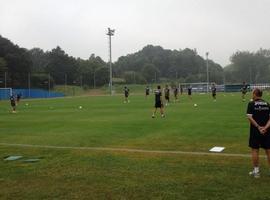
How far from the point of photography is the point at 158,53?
173m

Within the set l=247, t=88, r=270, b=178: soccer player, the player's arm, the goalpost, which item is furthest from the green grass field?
the goalpost

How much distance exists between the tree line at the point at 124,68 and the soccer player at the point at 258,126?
85.0 meters

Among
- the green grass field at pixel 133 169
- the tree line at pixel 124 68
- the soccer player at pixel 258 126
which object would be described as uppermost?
the tree line at pixel 124 68

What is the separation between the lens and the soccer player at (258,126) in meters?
9.59

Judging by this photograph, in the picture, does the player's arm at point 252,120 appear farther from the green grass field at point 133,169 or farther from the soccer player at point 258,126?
the green grass field at point 133,169

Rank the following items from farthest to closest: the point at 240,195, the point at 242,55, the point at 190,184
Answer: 1. the point at 242,55
2. the point at 190,184
3. the point at 240,195

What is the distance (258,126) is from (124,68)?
146 meters

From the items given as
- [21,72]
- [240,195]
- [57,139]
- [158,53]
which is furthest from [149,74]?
[240,195]

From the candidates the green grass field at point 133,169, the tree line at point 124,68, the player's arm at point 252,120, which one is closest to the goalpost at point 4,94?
the tree line at point 124,68

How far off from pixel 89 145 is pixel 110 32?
76.9 m

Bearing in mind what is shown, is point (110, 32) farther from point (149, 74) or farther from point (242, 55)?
point (242, 55)

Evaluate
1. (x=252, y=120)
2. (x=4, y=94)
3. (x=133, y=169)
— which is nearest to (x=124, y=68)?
(x=4, y=94)

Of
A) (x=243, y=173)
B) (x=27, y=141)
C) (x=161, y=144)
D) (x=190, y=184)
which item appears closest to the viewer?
(x=190, y=184)

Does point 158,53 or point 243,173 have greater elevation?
point 158,53
